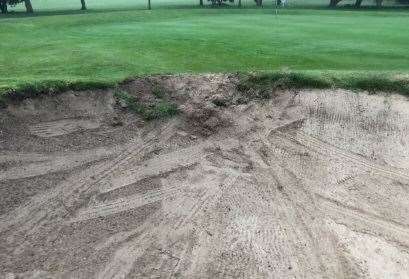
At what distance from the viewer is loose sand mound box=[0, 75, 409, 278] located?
23.5 feet

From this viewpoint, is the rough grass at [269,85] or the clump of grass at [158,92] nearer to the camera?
the rough grass at [269,85]

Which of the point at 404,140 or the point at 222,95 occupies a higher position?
the point at 222,95

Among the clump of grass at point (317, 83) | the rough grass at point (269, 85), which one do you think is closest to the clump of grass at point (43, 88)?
the rough grass at point (269, 85)

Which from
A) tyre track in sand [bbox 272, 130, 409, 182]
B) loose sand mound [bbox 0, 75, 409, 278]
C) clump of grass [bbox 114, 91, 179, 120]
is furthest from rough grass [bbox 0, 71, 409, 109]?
tyre track in sand [bbox 272, 130, 409, 182]

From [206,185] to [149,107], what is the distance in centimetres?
272

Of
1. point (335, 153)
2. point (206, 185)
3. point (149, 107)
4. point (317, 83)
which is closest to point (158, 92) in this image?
point (149, 107)

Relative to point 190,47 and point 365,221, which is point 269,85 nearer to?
point 365,221

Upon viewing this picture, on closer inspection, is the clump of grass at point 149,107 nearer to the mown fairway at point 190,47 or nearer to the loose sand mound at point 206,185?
the loose sand mound at point 206,185

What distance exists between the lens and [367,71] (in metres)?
11.9

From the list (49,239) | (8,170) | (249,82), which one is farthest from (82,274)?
(249,82)

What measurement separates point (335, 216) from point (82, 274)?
14.0ft

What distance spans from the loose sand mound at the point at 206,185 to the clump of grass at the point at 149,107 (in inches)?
5.9

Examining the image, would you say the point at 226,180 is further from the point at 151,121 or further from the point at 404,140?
the point at 404,140

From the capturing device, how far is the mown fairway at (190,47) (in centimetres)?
1265
